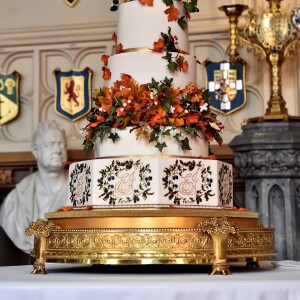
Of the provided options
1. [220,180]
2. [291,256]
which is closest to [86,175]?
[220,180]

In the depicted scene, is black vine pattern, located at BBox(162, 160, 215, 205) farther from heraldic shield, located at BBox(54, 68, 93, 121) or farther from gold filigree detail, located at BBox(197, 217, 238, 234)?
heraldic shield, located at BBox(54, 68, 93, 121)

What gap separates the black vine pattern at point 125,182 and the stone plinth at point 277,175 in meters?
2.71

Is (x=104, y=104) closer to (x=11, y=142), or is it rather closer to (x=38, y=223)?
(x=38, y=223)

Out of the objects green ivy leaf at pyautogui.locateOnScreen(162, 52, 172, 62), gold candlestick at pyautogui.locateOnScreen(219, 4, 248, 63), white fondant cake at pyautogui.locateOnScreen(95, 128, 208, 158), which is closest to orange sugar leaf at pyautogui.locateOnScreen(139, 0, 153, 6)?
green ivy leaf at pyautogui.locateOnScreen(162, 52, 172, 62)

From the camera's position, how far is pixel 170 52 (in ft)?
14.9

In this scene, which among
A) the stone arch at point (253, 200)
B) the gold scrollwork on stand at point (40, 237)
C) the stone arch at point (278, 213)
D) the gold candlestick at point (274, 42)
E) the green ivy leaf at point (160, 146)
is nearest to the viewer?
the gold scrollwork on stand at point (40, 237)

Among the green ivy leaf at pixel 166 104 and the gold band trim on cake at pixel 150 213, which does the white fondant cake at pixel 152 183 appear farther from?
the green ivy leaf at pixel 166 104

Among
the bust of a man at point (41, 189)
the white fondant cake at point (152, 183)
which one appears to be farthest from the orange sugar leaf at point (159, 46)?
the bust of a man at point (41, 189)

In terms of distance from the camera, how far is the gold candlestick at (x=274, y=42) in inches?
280

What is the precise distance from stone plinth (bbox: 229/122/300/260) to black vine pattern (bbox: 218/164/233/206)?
231 cm

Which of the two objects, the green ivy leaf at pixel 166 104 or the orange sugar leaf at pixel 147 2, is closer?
the green ivy leaf at pixel 166 104

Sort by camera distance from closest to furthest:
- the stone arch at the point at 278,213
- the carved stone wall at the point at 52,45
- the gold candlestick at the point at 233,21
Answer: the stone arch at the point at 278,213 → the gold candlestick at the point at 233,21 → the carved stone wall at the point at 52,45

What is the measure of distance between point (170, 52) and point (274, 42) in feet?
9.19

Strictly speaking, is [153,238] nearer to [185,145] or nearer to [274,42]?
[185,145]
